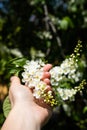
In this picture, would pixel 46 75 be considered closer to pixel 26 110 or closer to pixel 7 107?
pixel 26 110

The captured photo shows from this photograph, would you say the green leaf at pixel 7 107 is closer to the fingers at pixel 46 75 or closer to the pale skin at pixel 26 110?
the pale skin at pixel 26 110

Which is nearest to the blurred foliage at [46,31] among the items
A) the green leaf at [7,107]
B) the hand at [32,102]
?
the green leaf at [7,107]

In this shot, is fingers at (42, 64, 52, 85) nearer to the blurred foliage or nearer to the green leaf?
the green leaf

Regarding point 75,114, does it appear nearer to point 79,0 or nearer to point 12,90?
point 79,0

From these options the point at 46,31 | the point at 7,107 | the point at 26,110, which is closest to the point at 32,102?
the point at 26,110

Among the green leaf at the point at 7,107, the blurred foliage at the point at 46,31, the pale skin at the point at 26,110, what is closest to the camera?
the pale skin at the point at 26,110

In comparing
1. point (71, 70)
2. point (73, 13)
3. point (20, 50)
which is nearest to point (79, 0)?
point (73, 13)
